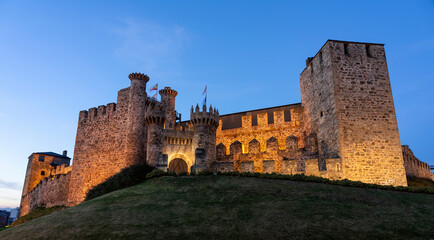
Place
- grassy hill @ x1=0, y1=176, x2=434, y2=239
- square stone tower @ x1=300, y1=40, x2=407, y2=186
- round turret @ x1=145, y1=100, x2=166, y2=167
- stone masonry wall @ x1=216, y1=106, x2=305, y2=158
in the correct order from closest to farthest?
grassy hill @ x1=0, y1=176, x2=434, y2=239 → square stone tower @ x1=300, y1=40, x2=407, y2=186 → round turret @ x1=145, y1=100, x2=166, y2=167 → stone masonry wall @ x1=216, y1=106, x2=305, y2=158

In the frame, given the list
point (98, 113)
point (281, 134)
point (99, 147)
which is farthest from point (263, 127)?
point (98, 113)

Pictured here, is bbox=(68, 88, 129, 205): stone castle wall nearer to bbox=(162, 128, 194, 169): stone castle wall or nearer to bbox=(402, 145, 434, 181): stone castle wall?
bbox=(162, 128, 194, 169): stone castle wall

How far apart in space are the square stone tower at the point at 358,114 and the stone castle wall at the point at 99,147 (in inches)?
842

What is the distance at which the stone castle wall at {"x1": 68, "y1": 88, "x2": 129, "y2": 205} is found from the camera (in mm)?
34375

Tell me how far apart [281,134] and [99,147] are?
21454 mm

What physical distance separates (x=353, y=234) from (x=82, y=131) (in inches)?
1387

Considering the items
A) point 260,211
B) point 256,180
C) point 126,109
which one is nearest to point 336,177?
point 256,180

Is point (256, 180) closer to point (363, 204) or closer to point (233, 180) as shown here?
point (233, 180)

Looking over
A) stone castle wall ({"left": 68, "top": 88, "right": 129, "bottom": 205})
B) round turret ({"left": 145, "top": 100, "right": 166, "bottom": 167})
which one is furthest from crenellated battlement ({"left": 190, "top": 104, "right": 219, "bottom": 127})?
stone castle wall ({"left": 68, "top": 88, "right": 129, "bottom": 205})

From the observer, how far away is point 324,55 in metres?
27.9

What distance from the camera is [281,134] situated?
33469 millimetres

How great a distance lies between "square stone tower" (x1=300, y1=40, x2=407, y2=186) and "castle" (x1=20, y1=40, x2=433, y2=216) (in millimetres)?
81

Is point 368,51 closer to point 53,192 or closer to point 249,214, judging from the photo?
point 249,214

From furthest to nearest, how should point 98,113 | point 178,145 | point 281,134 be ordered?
1. point 98,113
2. point 281,134
3. point 178,145
